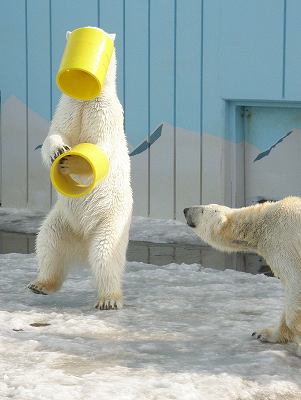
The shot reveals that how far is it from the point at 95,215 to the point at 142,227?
226 cm

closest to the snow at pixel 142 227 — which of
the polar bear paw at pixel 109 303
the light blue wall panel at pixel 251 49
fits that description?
the light blue wall panel at pixel 251 49

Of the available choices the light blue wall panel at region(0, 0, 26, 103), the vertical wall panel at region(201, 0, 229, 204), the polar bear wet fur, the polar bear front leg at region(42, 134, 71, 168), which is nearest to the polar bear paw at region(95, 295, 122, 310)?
the polar bear front leg at region(42, 134, 71, 168)

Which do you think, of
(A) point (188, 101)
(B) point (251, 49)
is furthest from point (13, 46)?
(B) point (251, 49)

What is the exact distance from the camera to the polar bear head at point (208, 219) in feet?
14.1

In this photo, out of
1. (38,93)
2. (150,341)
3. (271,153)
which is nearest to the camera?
(150,341)

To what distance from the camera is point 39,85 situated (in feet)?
26.3

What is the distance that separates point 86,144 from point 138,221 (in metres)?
2.68

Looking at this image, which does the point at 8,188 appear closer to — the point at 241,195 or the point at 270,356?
the point at 241,195

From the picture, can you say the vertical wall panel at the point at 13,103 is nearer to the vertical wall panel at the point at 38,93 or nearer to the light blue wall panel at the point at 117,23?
the vertical wall panel at the point at 38,93

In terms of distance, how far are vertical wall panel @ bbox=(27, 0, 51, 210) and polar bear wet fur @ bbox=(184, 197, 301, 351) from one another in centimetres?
393

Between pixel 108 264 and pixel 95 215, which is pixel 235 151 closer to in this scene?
pixel 95 215

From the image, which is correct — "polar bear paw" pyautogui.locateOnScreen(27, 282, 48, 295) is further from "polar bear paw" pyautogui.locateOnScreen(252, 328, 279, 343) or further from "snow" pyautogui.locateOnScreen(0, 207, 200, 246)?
"snow" pyautogui.locateOnScreen(0, 207, 200, 246)

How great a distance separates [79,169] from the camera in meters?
5.02

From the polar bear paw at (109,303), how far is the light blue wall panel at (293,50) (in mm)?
2561
